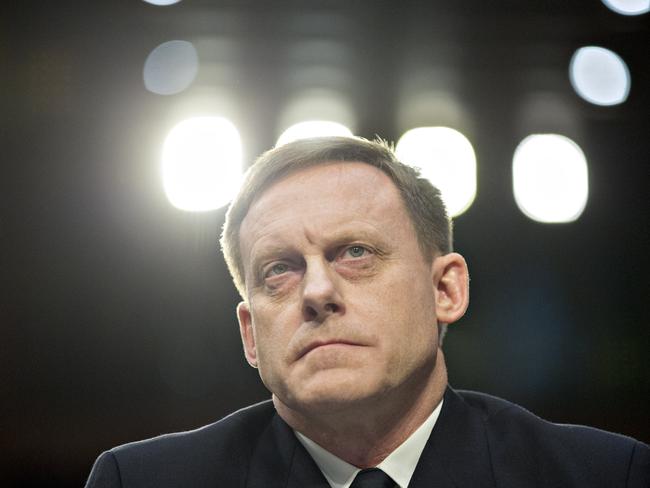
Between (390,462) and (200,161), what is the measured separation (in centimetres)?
172

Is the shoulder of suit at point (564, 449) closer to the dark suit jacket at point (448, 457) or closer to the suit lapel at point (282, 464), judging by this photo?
the dark suit jacket at point (448, 457)

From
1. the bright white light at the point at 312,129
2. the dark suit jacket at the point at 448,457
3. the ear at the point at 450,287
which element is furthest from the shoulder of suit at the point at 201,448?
the bright white light at the point at 312,129

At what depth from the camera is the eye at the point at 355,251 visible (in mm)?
1609

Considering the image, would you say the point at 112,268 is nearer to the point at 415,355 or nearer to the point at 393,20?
the point at 393,20

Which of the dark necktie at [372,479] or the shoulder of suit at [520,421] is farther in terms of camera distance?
the shoulder of suit at [520,421]

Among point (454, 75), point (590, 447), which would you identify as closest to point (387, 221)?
point (590, 447)

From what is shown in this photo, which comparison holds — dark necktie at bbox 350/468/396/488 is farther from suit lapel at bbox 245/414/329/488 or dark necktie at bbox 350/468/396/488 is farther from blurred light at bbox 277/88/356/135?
blurred light at bbox 277/88/356/135

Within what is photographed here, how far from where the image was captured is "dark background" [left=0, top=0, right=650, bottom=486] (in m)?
3.03

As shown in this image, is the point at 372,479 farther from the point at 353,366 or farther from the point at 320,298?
the point at 320,298

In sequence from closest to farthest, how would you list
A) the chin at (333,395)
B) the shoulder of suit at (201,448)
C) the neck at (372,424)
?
the chin at (333,395) < the neck at (372,424) < the shoulder of suit at (201,448)

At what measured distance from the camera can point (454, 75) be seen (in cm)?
330

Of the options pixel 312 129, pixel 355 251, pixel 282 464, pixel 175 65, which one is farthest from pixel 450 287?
pixel 175 65

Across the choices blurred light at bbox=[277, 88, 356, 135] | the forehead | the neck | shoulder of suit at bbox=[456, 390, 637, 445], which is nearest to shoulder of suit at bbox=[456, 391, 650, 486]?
shoulder of suit at bbox=[456, 390, 637, 445]

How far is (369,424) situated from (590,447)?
1.58 ft
